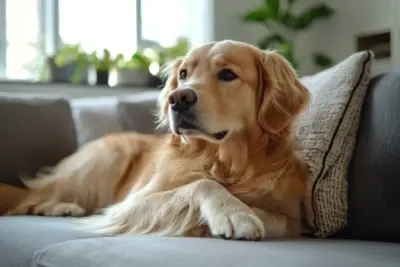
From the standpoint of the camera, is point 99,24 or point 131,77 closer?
point 131,77

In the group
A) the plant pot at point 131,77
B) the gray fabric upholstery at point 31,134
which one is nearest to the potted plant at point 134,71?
the plant pot at point 131,77

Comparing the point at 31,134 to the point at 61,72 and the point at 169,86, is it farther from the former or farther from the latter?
the point at 61,72

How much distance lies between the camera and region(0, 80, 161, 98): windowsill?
10.8 feet

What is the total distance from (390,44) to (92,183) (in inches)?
121

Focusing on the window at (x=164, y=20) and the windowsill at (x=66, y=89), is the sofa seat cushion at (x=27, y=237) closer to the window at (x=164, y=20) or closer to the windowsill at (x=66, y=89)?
the windowsill at (x=66, y=89)

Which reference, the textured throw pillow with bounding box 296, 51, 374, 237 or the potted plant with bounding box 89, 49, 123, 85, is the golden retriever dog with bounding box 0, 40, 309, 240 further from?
the potted plant with bounding box 89, 49, 123, 85

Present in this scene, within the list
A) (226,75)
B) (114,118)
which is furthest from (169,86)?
(114,118)

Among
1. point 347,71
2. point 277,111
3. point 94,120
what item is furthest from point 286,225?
point 94,120

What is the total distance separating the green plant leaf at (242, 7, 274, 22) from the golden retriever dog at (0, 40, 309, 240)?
249 centimetres

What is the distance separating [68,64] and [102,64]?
0.75 feet

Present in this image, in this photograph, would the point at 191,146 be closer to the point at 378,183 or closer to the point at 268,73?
the point at 268,73

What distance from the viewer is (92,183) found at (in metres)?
2.23

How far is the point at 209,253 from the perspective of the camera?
115 cm

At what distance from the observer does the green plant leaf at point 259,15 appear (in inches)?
174
